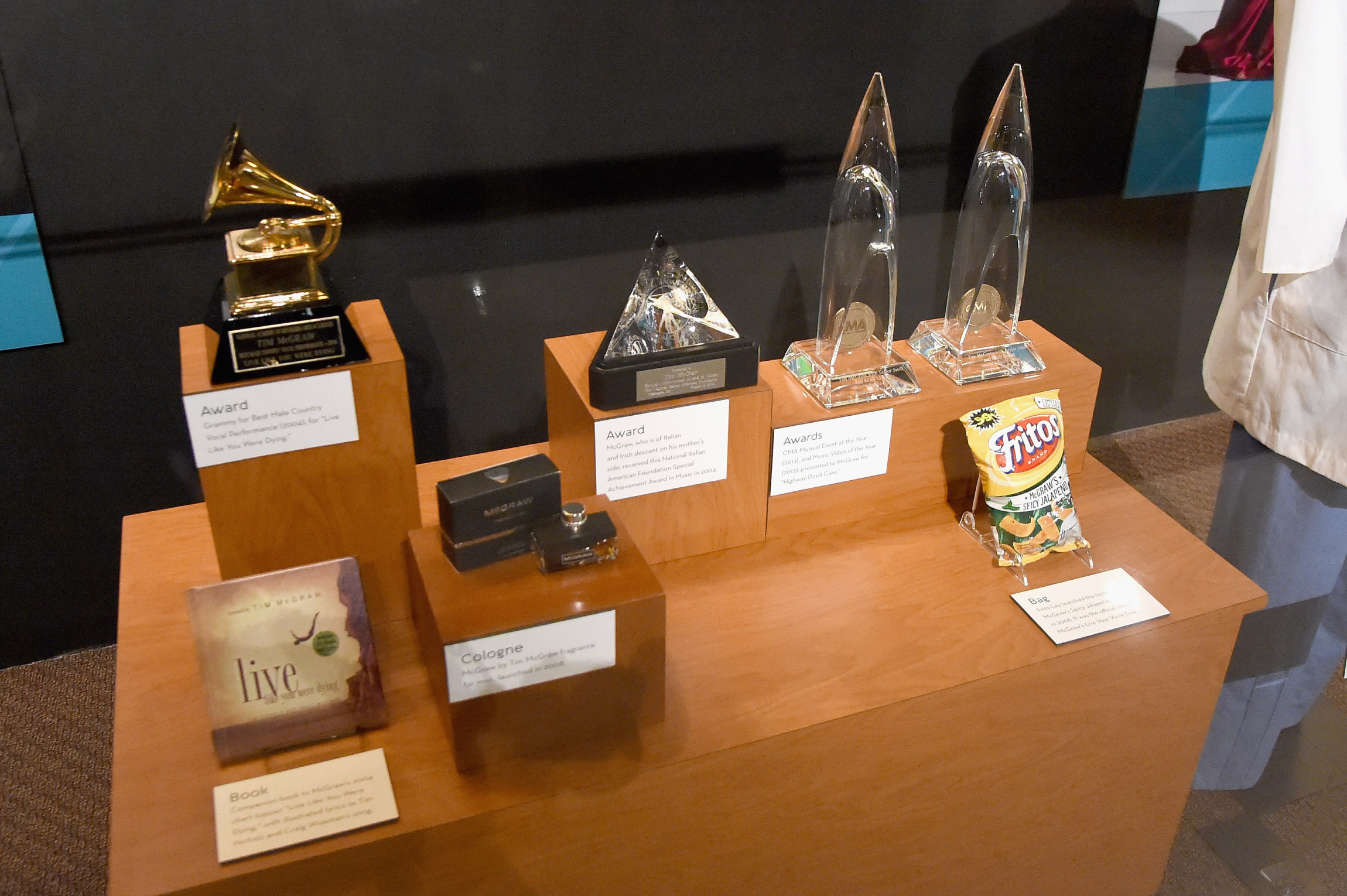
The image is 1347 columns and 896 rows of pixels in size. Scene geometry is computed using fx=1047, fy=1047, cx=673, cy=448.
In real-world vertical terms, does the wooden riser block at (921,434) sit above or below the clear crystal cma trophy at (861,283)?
below

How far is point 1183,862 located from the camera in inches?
67.0

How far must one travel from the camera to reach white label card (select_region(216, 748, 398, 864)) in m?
1.04

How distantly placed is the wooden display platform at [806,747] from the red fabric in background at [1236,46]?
4.03ft

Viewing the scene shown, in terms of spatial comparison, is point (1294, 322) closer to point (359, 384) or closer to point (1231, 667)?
point (1231, 667)

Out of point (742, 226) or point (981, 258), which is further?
point (742, 226)

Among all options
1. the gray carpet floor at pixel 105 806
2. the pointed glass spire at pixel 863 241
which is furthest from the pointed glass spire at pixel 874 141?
the gray carpet floor at pixel 105 806

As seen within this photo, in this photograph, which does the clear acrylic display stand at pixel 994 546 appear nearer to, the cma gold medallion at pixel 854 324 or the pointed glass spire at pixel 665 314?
the cma gold medallion at pixel 854 324

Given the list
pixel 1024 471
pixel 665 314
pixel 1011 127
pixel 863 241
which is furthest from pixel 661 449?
pixel 1011 127

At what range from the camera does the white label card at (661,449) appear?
52.0 inches

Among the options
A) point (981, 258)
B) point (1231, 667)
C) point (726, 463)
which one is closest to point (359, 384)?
point (726, 463)

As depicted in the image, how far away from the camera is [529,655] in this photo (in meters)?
1.07

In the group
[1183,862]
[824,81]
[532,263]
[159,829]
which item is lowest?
[1183,862]

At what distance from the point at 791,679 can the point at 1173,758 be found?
24.8 inches

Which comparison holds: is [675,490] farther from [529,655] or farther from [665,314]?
[529,655]
